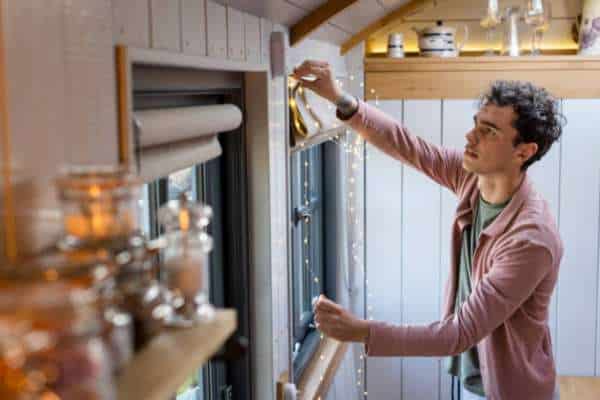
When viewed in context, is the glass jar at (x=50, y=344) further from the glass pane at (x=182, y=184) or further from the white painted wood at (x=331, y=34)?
the white painted wood at (x=331, y=34)

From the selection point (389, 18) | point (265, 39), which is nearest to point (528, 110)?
point (265, 39)

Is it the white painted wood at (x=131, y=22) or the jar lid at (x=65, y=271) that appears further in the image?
the white painted wood at (x=131, y=22)

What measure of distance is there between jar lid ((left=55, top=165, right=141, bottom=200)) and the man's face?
174 centimetres

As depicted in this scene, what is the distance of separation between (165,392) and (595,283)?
3.53 meters

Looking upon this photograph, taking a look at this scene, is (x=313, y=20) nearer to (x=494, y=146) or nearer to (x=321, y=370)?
(x=494, y=146)

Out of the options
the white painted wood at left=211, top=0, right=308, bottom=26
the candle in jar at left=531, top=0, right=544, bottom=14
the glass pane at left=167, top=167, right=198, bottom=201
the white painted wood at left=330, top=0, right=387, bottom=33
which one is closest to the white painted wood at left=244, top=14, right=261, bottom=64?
the white painted wood at left=211, top=0, right=308, bottom=26

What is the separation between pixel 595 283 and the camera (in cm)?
384

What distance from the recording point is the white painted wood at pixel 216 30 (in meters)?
1.54

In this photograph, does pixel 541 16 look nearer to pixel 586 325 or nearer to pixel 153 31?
pixel 586 325

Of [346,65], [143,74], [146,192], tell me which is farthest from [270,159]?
[346,65]

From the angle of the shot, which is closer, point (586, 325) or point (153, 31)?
point (153, 31)

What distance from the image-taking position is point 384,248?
3.93 m

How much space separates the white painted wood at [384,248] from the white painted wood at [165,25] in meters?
2.50

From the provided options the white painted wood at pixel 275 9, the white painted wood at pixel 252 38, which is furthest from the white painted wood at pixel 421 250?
the white painted wood at pixel 252 38
